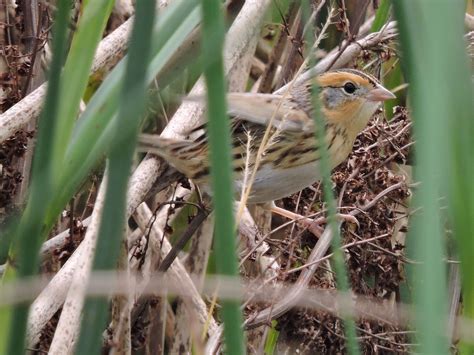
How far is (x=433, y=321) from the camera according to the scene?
0.91 meters

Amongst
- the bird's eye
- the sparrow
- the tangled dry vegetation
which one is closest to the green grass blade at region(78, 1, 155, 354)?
the tangled dry vegetation

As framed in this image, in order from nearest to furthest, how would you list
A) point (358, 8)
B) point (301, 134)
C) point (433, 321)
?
1. point (433, 321)
2. point (301, 134)
3. point (358, 8)

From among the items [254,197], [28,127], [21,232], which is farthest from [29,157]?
[21,232]

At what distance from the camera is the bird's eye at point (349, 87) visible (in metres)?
3.09

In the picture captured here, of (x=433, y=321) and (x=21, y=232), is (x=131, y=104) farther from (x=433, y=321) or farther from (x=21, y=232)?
(x=433, y=321)

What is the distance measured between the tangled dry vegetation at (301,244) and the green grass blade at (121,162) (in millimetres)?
1103

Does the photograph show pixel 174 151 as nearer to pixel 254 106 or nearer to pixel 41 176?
pixel 254 106

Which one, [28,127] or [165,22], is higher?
[28,127]

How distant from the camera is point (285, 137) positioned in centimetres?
311

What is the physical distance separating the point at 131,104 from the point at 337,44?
249 centimetres

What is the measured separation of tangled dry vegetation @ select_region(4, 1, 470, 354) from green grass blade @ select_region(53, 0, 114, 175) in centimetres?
63

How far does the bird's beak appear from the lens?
2936 mm

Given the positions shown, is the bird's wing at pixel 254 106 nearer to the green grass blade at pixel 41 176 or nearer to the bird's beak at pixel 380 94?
the bird's beak at pixel 380 94

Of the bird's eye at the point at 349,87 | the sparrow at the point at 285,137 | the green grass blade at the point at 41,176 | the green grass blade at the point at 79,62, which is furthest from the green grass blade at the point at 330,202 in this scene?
the bird's eye at the point at 349,87
